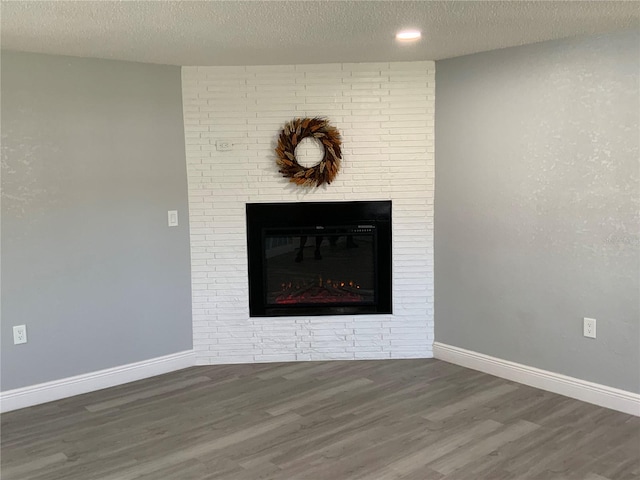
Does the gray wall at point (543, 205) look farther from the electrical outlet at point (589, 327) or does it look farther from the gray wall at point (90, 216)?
the gray wall at point (90, 216)

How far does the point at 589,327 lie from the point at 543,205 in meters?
0.79

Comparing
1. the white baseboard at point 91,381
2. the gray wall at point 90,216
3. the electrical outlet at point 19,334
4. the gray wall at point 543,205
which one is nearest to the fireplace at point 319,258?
the gray wall at point 543,205

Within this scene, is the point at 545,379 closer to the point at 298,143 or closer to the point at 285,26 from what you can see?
the point at 298,143

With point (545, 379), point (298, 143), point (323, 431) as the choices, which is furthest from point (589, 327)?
point (298, 143)

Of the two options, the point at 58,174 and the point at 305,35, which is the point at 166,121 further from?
the point at 305,35

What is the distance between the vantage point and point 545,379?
379 centimetres

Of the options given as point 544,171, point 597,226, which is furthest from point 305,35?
point 597,226

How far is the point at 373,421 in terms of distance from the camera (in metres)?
3.37

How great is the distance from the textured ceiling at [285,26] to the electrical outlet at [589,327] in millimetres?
1667

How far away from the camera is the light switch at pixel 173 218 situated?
4.26 m

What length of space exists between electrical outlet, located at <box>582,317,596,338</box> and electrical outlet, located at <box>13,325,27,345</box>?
3.41m

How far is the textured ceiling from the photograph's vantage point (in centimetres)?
274

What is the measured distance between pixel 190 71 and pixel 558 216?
269cm

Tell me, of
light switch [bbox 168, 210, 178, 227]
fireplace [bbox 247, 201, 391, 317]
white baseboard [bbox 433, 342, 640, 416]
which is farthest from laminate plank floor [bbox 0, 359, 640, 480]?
light switch [bbox 168, 210, 178, 227]
